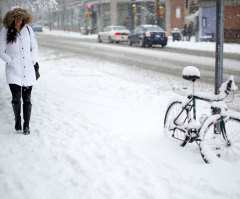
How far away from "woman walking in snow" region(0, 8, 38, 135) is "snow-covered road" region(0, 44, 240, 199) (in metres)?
0.80

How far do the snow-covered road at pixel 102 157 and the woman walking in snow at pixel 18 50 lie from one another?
0.80m

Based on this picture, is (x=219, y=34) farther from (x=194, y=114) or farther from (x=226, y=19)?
(x=226, y=19)

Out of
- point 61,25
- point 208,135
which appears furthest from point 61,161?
point 61,25

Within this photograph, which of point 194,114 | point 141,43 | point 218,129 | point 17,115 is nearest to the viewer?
point 218,129

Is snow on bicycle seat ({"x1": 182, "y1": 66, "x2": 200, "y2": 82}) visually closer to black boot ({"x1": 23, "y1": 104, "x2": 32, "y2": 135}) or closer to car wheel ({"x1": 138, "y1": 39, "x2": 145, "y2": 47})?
black boot ({"x1": 23, "y1": 104, "x2": 32, "y2": 135})

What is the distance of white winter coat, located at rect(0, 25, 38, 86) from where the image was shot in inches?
192

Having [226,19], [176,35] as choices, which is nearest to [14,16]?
[226,19]

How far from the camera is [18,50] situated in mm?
4926

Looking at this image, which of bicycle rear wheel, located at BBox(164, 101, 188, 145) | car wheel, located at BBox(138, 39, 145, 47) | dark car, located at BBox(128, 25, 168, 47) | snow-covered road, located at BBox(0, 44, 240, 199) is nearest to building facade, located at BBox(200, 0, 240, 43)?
dark car, located at BBox(128, 25, 168, 47)

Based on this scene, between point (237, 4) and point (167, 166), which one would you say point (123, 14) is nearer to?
point (237, 4)

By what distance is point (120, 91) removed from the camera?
8805 mm

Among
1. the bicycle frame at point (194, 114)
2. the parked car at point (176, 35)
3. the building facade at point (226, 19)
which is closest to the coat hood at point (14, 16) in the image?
the bicycle frame at point (194, 114)

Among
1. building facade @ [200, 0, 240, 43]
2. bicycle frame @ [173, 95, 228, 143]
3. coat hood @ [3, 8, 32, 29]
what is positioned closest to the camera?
bicycle frame @ [173, 95, 228, 143]

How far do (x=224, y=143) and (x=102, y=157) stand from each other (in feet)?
4.96
